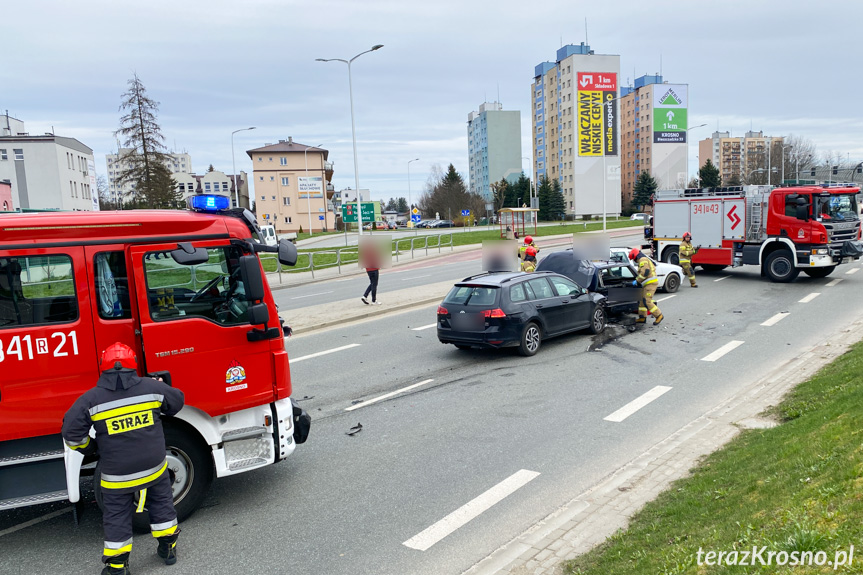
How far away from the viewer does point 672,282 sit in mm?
18406

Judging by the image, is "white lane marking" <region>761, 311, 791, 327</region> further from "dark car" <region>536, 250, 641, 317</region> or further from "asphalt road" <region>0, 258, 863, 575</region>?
"dark car" <region>536, 250, 641, 317</region>

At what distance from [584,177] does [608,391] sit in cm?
9164

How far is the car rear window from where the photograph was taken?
10523 mm

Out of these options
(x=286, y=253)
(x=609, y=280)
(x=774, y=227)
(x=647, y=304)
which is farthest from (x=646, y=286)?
(x=286, y=253)

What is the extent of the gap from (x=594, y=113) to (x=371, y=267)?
285 feet

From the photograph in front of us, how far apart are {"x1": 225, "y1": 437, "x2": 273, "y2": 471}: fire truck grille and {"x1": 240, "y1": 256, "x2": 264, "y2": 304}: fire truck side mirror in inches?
51.2

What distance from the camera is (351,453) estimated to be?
672cm

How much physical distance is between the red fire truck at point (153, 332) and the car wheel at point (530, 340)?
5636 millimetres

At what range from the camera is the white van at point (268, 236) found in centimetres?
598

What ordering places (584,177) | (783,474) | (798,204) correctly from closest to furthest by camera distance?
(783,474) → (798,204) → (584,177)

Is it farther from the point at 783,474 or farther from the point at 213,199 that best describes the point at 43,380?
the point at 783,474

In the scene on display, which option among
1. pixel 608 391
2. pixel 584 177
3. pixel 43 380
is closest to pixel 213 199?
pixel 43 380

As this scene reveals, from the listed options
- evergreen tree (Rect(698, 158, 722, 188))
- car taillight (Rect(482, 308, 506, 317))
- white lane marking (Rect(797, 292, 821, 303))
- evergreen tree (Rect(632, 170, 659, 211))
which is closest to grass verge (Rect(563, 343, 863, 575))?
car taillight (Rect(482, 308, 506, 317))

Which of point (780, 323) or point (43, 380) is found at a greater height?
point (43, 380)
